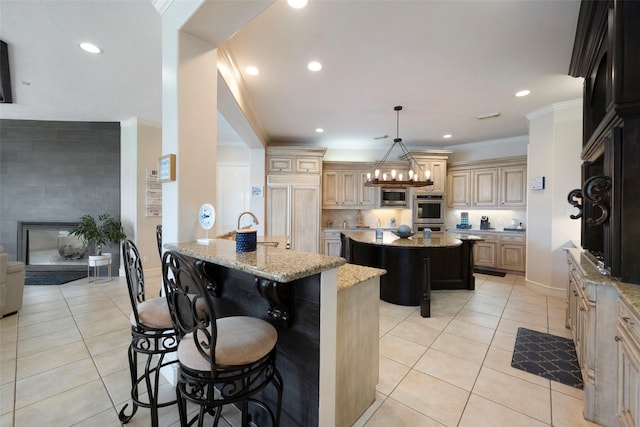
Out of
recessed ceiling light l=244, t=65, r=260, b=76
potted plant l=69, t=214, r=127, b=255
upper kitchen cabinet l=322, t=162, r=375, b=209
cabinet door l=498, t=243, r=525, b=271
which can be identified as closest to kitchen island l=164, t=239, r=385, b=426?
recessed ceiling light l=244, t=65, r=260, b=76

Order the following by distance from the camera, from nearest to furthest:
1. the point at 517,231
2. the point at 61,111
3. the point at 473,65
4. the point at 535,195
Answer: the point at 473,65 → the point at 535,195 → the point at 61,111 → the point at 517,231

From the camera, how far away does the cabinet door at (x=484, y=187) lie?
18.3ft

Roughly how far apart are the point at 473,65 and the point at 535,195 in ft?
8.28

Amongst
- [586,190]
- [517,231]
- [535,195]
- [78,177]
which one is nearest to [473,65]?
[586,190]

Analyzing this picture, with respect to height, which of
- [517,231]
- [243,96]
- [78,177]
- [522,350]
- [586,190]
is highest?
[243,96]

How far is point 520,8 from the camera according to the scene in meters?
2.02

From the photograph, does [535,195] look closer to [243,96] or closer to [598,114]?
[598,114]

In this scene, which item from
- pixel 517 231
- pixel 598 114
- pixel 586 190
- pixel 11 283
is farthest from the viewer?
Answer: pixel 517 231

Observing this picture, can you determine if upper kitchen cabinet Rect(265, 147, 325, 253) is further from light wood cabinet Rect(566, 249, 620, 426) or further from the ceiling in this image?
light wood cabinet Rect(566, 249, 620, 426)

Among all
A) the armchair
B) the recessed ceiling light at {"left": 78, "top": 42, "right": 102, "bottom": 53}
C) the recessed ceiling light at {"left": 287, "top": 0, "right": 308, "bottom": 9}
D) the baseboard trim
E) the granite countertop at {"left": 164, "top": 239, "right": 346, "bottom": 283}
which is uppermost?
the recessed ceiling light at {"left": 78, "top": 42, "right": 102, "bottom": 53}

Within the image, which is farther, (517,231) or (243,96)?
(517,231)

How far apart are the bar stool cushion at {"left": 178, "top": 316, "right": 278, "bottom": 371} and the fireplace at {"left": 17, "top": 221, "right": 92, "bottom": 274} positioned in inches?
215

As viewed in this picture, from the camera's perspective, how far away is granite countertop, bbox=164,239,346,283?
102 centimetres

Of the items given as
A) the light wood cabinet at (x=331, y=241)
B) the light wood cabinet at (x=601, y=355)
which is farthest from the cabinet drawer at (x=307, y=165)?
the light wood cabinet at (x=601, y=355)
